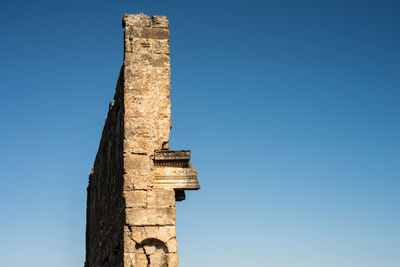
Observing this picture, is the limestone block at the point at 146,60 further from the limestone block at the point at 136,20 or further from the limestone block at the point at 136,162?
the limestone block at the point at 136,162

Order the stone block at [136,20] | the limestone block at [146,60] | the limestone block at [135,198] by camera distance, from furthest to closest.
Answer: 1. the stone block at [136,20]
2. the limestone block at [146,60]
3. the limestone block at [135,198]

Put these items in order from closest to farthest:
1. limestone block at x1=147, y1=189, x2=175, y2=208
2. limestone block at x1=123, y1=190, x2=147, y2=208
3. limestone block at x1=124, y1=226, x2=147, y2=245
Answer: limestone block at x1=124, y1=226, x2=147, y2=245 → limestone block at x1=123, y1=190, x2=147, y2=208 → limestone block at x1=147, y1=189, x2=175, y2=208

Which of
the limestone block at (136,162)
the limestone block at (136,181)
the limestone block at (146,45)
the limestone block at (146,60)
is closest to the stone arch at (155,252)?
the limestone block at (136,181)

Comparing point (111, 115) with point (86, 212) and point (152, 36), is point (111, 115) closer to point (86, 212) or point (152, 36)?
point (152, 36)

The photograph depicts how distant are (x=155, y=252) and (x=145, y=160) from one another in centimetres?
129

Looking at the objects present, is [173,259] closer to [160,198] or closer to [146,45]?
[160,198]

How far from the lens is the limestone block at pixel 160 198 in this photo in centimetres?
712

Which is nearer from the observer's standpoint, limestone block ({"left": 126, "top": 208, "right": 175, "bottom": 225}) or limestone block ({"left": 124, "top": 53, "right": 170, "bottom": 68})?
limestone block ({"left": 126, "top": 208, "right": 175, "bottom": 225})

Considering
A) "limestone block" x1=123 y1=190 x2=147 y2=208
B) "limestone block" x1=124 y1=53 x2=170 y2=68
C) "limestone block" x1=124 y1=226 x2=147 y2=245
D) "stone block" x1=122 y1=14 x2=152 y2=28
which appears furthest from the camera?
"stone block" x1=122 y1=14 x2=152 y2=28

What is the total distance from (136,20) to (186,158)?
2311 millimetres

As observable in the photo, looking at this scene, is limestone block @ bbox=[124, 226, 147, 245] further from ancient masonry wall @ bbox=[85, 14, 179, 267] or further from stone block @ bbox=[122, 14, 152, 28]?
stone block @ bbox=[122, 14, 152, 28]

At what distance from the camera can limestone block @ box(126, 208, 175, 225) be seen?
6.92m

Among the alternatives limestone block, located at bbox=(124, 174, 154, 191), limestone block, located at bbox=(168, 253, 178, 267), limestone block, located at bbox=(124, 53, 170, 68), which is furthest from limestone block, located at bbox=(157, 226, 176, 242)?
limestone block, located at bbox=(124, 53, 170, 68)

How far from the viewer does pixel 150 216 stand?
276 inches
